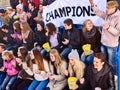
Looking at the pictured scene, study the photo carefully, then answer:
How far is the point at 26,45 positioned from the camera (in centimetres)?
651

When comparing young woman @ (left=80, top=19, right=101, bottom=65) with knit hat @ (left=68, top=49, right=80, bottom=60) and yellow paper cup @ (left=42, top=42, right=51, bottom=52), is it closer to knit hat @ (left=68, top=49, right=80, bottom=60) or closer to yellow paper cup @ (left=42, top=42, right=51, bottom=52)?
knit hat @ (left=68, top=49, right=80, bottom=60)

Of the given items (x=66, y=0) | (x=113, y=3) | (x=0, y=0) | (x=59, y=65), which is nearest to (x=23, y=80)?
(x=59, y=65)

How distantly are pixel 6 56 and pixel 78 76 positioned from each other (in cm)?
163

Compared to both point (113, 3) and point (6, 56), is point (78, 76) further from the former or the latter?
point (6, 56)

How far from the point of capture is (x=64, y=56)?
576 cm

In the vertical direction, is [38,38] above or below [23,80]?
above

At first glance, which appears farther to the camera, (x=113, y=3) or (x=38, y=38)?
(x=38, y=38)

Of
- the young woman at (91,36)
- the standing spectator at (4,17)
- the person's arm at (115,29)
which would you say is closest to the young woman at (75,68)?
the young woman at (91,36)

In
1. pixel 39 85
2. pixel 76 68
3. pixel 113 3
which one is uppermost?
pixel 113 3

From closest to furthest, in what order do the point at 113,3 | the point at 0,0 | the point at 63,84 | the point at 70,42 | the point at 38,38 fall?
the point at 113,3 → the point at 63,84 → the point at 70,42 → the point at 38,38 → the point at 0,0

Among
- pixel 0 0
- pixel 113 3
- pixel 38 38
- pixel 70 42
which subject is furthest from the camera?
pixel 0 0

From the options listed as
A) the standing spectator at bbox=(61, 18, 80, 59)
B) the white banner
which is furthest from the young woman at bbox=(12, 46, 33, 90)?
the white banner

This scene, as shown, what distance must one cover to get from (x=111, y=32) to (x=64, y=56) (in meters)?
1.08

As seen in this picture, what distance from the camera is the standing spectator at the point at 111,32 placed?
505 centimetres
